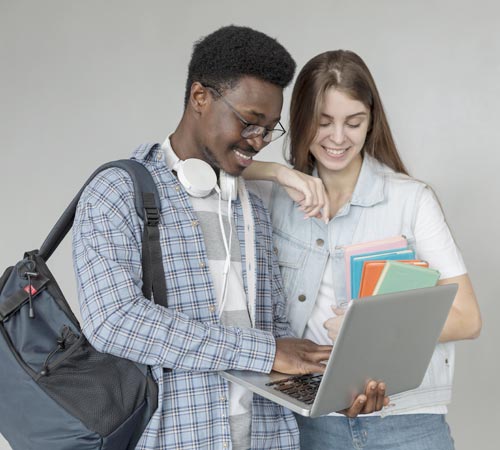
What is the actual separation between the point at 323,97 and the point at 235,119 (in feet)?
1.47

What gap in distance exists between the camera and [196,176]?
64.5 inches

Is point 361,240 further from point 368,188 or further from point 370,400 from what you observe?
point 370,400

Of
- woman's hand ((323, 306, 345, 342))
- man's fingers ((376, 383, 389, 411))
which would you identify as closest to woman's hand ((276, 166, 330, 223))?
woman's hand ((323, 306, 345, 342))

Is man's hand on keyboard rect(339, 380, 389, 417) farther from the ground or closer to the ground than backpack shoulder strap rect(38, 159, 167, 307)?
closer to the ground

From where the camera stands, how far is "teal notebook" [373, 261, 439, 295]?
1564 millimetres

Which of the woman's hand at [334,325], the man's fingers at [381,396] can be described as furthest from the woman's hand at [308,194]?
the man's fingers at [381,396]

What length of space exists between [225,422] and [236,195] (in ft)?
1.70

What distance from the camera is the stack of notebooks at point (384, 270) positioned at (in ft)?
5.17

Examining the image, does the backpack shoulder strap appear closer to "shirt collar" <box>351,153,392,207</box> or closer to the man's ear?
the man's ear

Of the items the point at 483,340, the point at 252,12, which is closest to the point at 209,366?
the point at 483,340

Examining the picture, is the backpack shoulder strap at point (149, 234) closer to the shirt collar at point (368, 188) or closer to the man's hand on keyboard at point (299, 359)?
the man's hand on keyboard at point (299, 359)

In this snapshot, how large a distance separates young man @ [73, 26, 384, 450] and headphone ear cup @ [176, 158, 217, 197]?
Result: 0.02m

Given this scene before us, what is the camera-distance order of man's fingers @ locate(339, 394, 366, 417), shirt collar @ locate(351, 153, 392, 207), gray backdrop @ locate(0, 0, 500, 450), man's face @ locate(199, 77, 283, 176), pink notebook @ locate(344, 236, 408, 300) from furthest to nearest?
1. gray backdrop @ locate(0, 0, 500, 450)
2. shirt collar @ locate(351, 153, 392, 207)
3. pink notebook @ locate(344, 236, 408, 300)
4. man's face @ locate(199, 77, 283, 176)
5. man's fingers @ locate(339, 394, 366, 417)

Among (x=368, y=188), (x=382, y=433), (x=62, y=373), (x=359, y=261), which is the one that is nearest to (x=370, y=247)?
(x=359, y=261)
